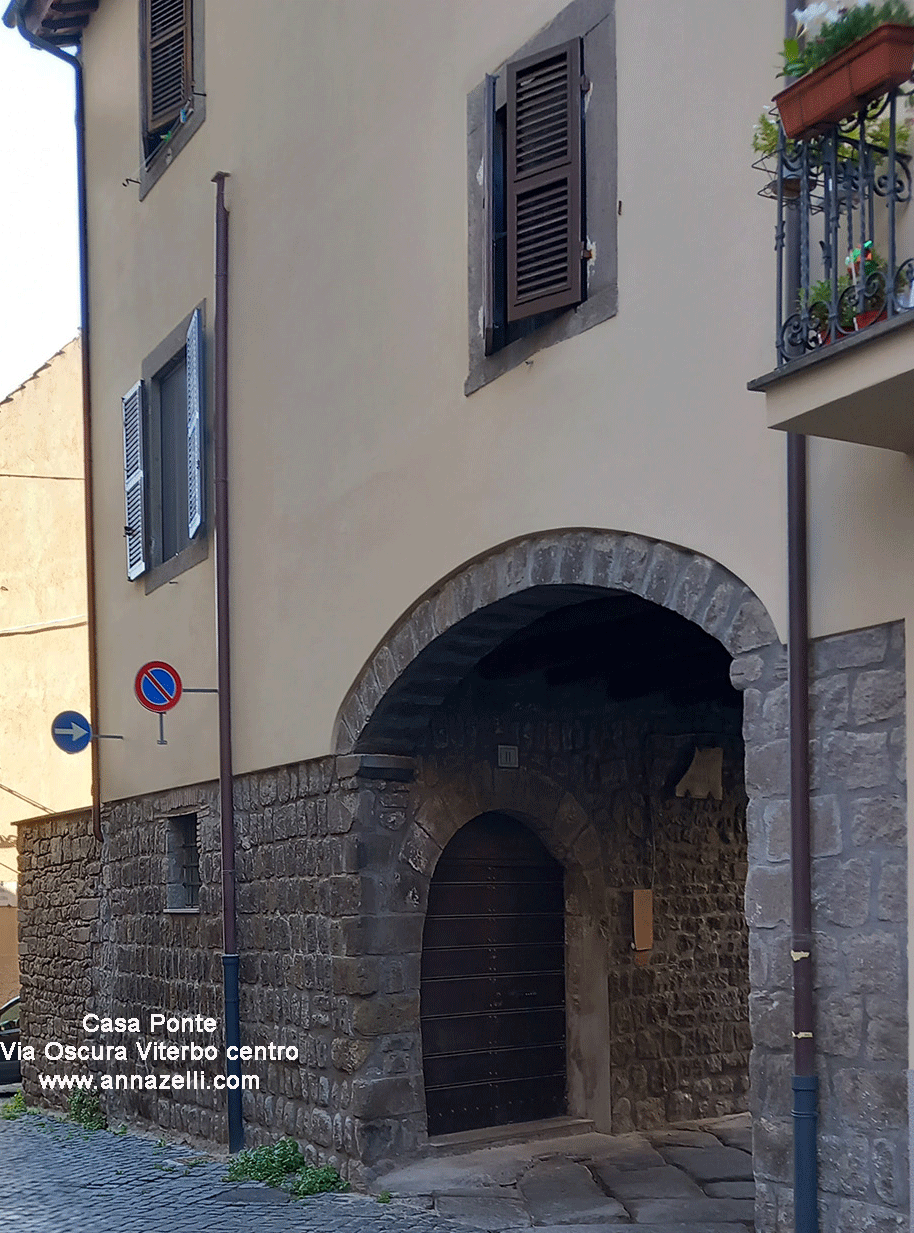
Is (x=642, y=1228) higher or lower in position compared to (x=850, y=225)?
lower

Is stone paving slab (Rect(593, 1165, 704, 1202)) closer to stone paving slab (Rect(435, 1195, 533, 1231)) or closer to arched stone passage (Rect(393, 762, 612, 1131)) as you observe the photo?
stone paving slab (Rect(435, 1195, 533, 1231))

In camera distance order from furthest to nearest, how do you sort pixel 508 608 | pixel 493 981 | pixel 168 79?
pixel 168 79
pixel 493 981
pixel 508 608

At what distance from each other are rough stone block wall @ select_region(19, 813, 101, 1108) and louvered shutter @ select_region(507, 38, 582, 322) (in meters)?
7.17

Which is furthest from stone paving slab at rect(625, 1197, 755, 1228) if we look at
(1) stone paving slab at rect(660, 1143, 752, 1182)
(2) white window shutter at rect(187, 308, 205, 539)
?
(2) white window shutter at rect(187, 308, 205, 539)

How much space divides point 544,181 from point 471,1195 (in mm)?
4756

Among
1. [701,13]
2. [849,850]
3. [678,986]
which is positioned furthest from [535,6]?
[678,986]

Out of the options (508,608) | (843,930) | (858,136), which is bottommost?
(843,930)

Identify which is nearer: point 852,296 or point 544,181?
point 852,296

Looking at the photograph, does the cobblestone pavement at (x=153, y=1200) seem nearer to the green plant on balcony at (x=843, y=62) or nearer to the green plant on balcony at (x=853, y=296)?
the green plant on balcony at (x=853, y=296)

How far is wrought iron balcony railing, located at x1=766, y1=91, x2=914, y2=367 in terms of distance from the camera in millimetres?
4582

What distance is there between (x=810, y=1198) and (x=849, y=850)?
1.12 m

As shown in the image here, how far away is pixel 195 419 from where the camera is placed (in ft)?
34.2

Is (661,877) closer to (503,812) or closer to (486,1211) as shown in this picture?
(503,812)

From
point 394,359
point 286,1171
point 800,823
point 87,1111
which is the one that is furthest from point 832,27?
point 87,1111
